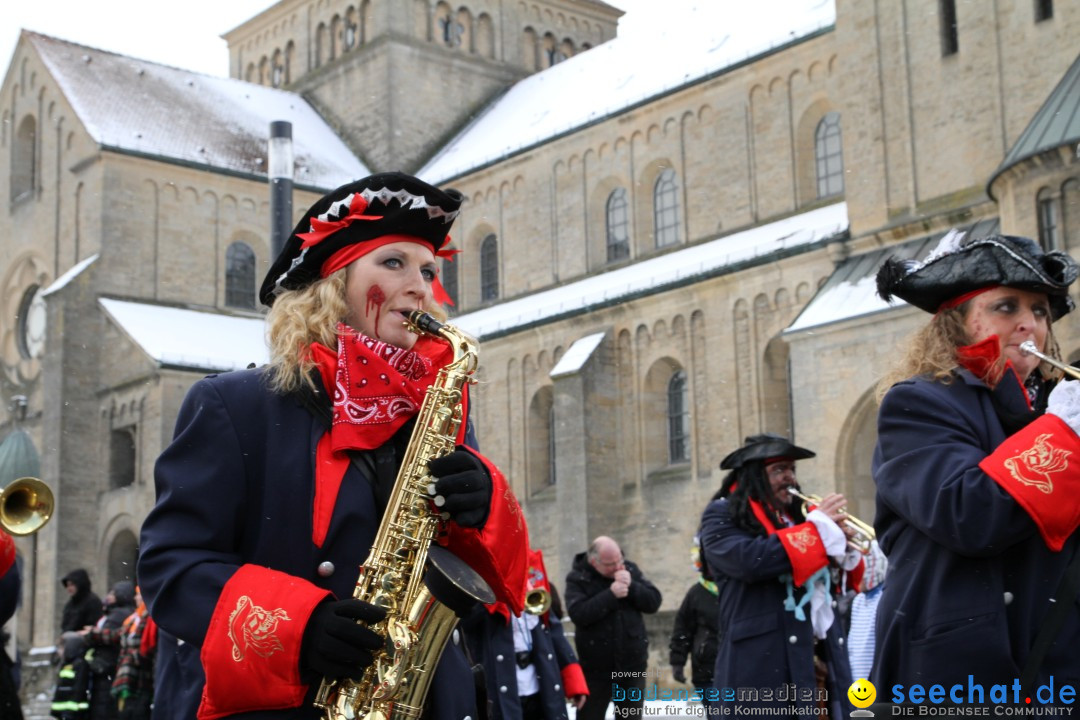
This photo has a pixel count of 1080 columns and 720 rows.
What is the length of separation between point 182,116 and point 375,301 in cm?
3925

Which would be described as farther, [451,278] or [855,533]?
[451,278]

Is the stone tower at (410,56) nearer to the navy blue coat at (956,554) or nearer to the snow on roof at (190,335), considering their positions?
the snow on roof at (190,335)

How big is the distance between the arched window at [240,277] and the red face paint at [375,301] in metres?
37.0

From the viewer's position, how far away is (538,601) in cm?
933

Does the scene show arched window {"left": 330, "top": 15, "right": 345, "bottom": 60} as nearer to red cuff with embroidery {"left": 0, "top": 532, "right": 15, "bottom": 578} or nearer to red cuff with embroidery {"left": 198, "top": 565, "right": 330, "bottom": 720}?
red cuff with embroidery {"left": 0, "top": 532, "right": 15, "bottom": 578}

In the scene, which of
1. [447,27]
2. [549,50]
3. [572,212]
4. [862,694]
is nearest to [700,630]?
[862,694]

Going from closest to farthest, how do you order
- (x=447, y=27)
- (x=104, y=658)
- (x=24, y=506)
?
(x=24, y=506)
(x=104, y=658)
(x=447, y=27)

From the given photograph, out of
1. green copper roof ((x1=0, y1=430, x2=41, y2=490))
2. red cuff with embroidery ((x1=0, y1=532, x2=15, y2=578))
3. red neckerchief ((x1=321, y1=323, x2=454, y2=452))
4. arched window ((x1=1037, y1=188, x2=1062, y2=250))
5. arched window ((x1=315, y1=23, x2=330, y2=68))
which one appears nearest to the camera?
red neckerchief ((x1=321, y1=323, x2=454, y2=452))

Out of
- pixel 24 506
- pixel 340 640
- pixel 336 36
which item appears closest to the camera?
pixel 340 640

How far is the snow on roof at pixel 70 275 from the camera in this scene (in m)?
37.4

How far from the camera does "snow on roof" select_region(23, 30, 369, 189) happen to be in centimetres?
3966

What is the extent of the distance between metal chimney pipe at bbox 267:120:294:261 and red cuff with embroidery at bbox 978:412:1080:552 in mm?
8003

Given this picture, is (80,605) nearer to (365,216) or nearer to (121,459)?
(365,216)

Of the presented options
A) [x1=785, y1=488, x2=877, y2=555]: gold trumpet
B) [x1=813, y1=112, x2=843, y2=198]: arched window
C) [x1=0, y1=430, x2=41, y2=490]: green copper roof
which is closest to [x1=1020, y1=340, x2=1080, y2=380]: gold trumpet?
[x1=785, y1=488, x2=877, y2=555]: gold trumpet
